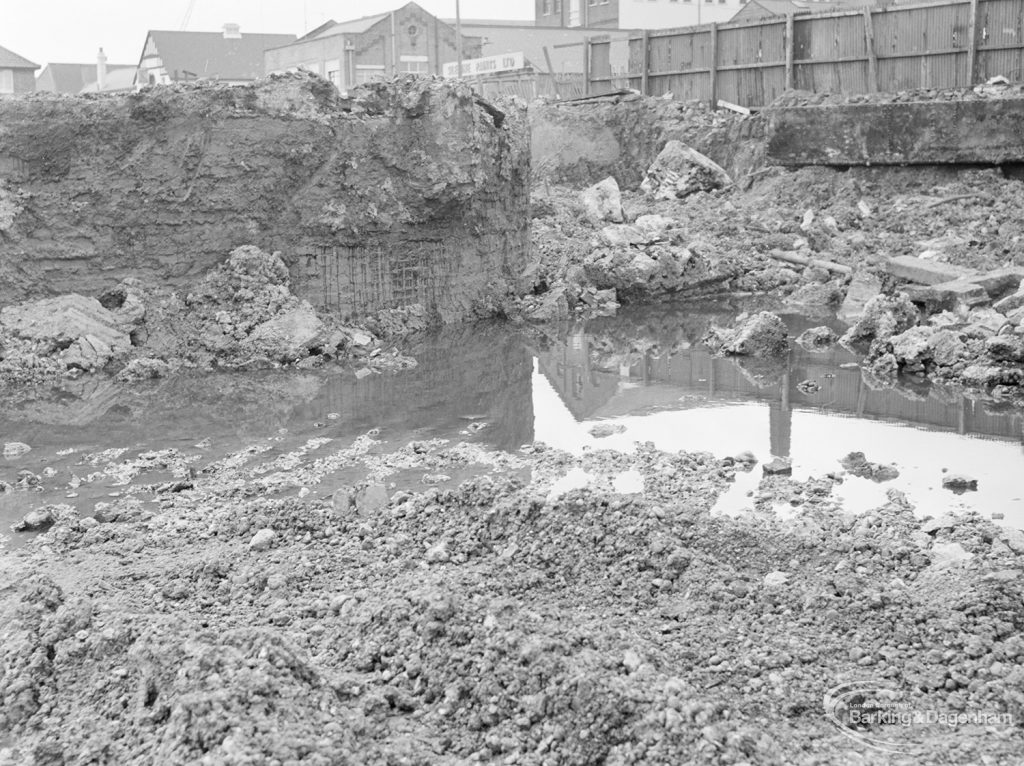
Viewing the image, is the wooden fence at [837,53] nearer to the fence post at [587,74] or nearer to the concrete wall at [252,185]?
the fence post at [587,74]

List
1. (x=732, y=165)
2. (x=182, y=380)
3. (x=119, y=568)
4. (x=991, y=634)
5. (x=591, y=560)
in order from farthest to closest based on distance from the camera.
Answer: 1. (x=732, y=165)
2. (x=182, y=380)
3. (x=119, y=568)
4. (x=591, y=560)
5. (x=991, y=634)

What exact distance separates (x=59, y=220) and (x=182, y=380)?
7.08 feet

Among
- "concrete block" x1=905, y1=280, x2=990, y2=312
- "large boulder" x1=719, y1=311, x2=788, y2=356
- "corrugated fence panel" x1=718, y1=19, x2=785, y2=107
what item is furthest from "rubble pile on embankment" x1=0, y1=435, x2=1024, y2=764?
"corrugated fence panel" x1=718, y1=19, x2=785, y2=107

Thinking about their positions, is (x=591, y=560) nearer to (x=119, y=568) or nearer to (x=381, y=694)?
(x=381, y=694)

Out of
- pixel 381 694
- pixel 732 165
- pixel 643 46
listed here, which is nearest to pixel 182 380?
pixel 381 694

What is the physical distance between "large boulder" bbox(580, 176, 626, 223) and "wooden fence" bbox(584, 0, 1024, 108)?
6.27 metres

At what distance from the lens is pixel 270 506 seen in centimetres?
624

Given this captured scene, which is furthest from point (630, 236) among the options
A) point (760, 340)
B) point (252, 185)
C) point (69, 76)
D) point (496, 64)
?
point (69, 76)

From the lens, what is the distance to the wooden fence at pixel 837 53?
67.7 ft

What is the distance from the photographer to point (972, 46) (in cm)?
2062

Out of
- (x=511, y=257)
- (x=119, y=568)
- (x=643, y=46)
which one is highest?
(x=643, y=46)

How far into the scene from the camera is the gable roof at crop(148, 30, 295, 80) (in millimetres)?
53938

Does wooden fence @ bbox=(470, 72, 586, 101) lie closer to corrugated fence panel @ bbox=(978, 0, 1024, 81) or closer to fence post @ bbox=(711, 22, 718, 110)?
fence post @ bbox=(711, 22, 718, 110)

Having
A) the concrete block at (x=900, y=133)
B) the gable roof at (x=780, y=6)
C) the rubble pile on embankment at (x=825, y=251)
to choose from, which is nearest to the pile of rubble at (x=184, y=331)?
the rubble pile on embankment at (x=825, y=251)
